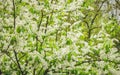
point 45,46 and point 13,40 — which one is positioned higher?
point 13,40

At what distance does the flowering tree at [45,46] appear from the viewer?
17.3 ft

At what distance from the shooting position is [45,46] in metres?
5.65

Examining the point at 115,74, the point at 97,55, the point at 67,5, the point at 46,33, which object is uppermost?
the point at 67,5

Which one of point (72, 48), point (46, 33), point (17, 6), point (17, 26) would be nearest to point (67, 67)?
point (72, 48)

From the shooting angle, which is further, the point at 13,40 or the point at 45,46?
the point at 45,46

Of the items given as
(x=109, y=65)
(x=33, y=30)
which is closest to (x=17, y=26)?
(x=33, y=30)

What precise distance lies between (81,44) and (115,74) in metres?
0.89

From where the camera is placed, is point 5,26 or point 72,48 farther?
point 5,26

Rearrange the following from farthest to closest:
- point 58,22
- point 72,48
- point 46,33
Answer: point 58,22 < point 46,33 < point 72,48

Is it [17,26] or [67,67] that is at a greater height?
[17,26]

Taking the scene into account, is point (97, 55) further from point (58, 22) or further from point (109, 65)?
point (58, 22)

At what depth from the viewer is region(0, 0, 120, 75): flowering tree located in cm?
526

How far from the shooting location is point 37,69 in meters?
5.93

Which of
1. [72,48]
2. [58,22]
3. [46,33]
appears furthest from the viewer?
[58,22]
